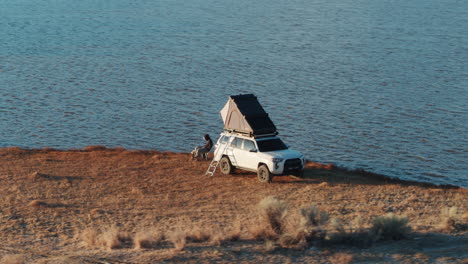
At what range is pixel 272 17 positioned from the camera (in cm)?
7450

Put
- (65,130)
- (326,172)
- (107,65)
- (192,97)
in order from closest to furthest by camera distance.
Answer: (326,172), (65,130), (192,97), (107,65)

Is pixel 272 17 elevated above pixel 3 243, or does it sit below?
above

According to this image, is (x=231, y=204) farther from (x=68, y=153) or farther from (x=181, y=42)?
(x=181, y=42)

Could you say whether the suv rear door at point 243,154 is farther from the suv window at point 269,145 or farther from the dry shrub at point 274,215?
the dry shrub at point 274,215

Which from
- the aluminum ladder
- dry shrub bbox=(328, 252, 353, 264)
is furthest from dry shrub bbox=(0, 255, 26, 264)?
the aluminum ladder

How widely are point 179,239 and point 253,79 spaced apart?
104 feet

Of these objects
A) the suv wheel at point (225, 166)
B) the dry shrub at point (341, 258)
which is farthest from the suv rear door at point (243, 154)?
the dry shrub at point (341, 258)

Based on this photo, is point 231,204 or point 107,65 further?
point 107,65

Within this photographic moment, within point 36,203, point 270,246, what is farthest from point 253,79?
point 270,246

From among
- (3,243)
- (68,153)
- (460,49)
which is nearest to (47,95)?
(68,153)

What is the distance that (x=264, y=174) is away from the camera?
2342cm

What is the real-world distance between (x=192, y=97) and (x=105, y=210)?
22439mm

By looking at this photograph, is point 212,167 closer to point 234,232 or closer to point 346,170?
point 346,170

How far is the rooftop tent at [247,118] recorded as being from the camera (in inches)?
948
